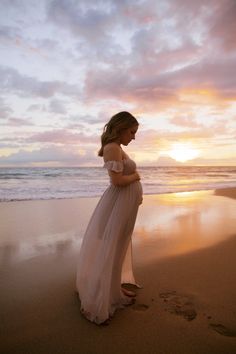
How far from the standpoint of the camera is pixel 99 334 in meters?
2.97

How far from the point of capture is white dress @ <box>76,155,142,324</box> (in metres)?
3.27

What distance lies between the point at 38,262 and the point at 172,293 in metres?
2.35

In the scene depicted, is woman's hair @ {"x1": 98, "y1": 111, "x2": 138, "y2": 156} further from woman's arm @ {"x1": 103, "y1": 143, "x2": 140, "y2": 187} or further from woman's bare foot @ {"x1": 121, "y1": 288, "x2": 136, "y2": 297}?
woman's bare foot @ {"x1": 121, "y1": 288, "x2": 136, "y2": 297}

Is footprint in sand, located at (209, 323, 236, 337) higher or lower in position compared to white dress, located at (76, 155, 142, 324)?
lower

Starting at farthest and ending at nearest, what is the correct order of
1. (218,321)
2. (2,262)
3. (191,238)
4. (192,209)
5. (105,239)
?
(192,209)
(191,238)
(2,262)
(105,239)
(218,321)

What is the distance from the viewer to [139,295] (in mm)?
3820

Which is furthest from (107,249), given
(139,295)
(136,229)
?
(136,229)

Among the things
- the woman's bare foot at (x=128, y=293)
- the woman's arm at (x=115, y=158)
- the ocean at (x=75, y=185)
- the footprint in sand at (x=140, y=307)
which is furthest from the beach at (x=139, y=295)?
the ocean at (x=75, y=185)

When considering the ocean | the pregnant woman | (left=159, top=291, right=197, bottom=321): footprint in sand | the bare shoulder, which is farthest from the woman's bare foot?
the ocean

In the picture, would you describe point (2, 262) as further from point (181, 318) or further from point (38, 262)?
point (181, 318)

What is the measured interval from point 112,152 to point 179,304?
2.02 m

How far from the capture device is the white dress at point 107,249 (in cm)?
327

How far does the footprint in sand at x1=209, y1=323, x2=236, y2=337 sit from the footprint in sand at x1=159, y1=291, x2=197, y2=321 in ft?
0.77

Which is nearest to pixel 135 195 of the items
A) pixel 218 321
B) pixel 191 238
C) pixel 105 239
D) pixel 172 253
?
pixel 105 239
